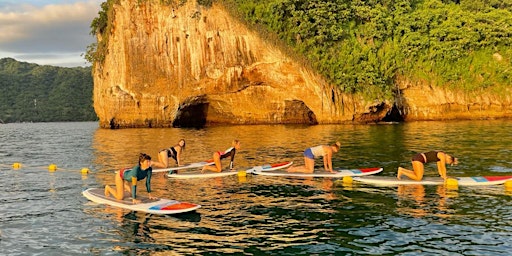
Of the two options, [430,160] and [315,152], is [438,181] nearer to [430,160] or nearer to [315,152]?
[430,160]

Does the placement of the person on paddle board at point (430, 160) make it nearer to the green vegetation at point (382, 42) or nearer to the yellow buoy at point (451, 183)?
the yellow buoy at point (451, 183)

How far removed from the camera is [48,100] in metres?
181

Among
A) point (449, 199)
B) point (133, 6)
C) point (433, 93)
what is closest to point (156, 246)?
point (449, 199)

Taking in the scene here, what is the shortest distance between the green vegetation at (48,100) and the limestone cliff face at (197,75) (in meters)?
93.6

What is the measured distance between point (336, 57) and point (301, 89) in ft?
21.7

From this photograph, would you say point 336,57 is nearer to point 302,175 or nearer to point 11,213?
point 302,175

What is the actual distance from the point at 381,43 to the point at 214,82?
80.7 feet

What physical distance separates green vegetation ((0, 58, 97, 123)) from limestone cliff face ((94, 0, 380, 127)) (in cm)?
9356

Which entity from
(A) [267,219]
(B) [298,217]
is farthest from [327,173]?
(A) [267,219]

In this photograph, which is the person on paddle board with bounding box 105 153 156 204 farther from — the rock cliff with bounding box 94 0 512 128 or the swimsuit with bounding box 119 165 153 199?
the rock cliff with bounding box 94 0 512 128

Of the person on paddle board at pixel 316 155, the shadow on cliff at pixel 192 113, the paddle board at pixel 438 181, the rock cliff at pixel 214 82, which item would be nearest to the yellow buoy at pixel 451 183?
the paddle board at pixel 438 181

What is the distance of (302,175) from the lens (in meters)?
22.3

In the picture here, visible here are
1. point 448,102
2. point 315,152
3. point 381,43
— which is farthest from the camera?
point 381,43

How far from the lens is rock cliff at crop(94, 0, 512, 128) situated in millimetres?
66250
